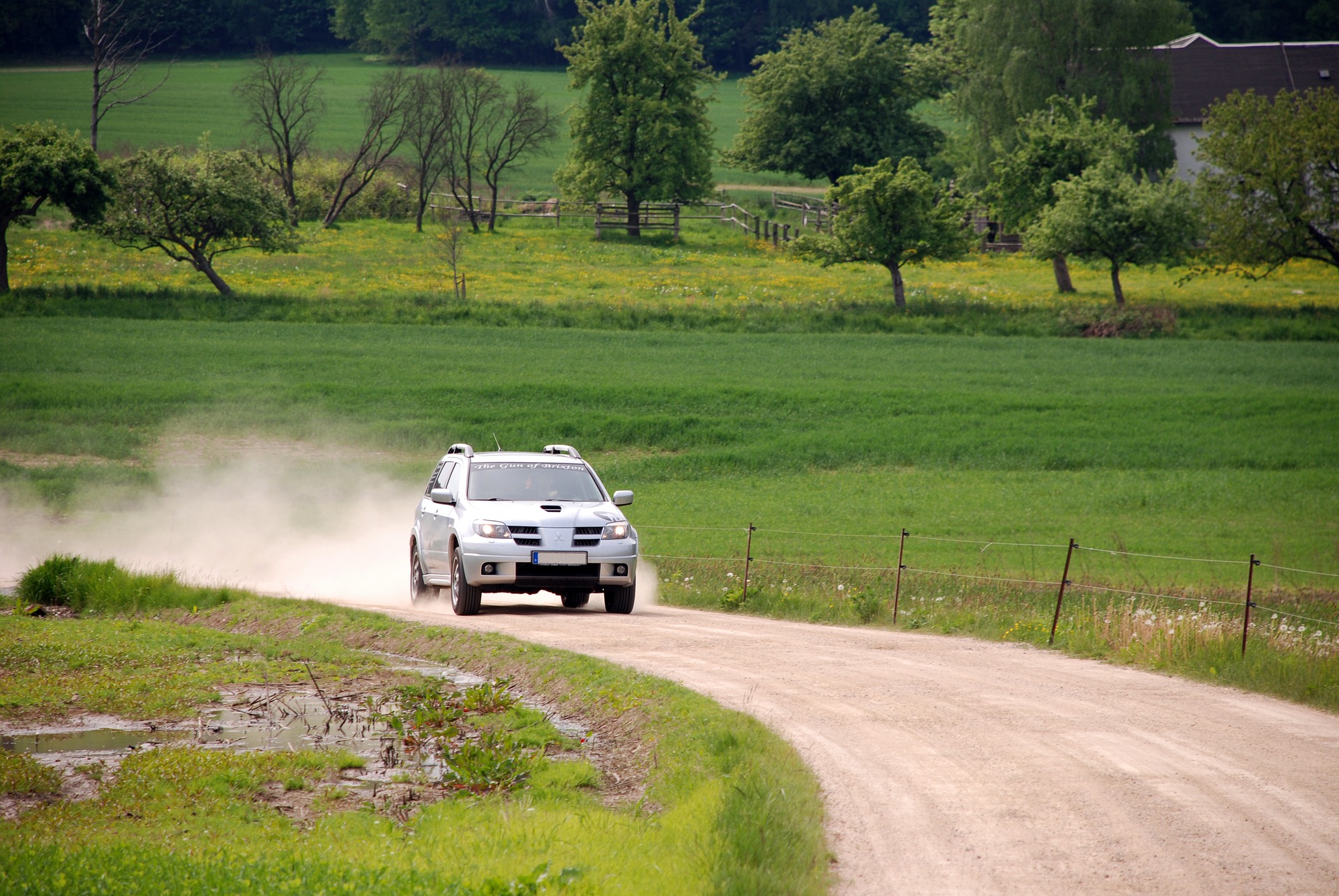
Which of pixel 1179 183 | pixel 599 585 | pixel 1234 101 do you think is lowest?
pixel 599 585

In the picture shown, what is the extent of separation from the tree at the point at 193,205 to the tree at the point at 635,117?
26.8m

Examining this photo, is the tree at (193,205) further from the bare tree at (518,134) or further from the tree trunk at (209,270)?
the bare tree at (518,134)

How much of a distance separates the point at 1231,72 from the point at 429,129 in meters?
49.5

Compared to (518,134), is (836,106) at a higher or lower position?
higher

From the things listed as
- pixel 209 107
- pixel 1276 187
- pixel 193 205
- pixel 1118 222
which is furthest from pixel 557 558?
pixel 209 107

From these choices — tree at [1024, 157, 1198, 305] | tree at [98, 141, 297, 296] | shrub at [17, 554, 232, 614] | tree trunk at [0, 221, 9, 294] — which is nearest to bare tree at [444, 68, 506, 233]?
tree at [98, 141, 297, 296]

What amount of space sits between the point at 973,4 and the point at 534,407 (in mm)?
40574

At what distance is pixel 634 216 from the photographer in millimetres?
76250

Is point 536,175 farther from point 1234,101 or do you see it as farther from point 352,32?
point 1234,101

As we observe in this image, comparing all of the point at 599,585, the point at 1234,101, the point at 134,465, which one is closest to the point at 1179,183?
the point at 1234,101

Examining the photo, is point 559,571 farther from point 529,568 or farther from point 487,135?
point 487,135

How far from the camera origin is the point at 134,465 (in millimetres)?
31203

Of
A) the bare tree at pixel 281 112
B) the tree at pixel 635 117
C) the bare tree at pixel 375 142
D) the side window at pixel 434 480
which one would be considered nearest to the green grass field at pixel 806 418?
the side window at pixel 434 480

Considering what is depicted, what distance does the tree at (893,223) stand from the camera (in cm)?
5453
